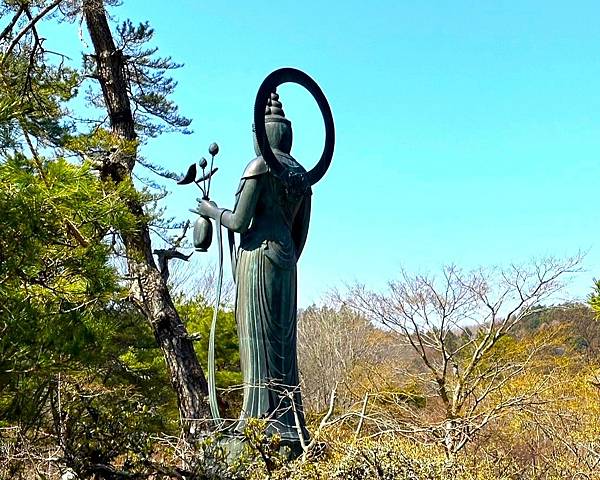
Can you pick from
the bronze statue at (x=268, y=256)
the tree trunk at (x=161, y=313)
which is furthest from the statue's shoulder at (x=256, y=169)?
the tree trunk at (x=161, y=313)

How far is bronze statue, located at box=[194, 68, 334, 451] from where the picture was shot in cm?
464

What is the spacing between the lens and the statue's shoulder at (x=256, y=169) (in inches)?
189

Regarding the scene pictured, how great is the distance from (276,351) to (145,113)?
18.3ft

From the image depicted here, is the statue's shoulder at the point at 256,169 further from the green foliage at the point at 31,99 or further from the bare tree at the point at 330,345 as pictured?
the bare tree at the point at 330,345

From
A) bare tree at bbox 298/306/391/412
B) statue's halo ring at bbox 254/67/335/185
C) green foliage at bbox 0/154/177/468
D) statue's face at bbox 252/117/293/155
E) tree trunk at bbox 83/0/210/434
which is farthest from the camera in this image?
bare tree at bbox 298/306/391/412

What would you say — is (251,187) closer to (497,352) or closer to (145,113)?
(145,113)

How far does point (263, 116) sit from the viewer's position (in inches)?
193

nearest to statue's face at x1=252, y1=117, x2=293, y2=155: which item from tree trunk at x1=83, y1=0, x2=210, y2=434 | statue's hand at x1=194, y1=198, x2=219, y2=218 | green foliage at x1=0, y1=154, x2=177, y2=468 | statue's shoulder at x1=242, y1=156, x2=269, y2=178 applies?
statue's shoulder at x1=242, y1=156, x2=269, y2=178

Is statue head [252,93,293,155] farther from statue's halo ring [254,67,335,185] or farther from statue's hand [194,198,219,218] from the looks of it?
statue's hand [194,198,219,218]

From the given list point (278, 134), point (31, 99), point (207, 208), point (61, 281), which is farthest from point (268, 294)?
point (31, 99)

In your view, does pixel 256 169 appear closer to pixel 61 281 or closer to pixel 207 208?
pixel 207 208

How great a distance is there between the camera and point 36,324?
397 cm

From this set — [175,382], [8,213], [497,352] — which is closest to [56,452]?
[8,213]

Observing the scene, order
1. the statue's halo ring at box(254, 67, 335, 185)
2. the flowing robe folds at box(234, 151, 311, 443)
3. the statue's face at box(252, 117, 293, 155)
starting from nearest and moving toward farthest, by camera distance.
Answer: the flowing robe folds at box(234, 151, 311, 443) → the statue's halo ring at box(254, 67, 335, 185) → the statue's face at box(252, 117, 293, 155)
